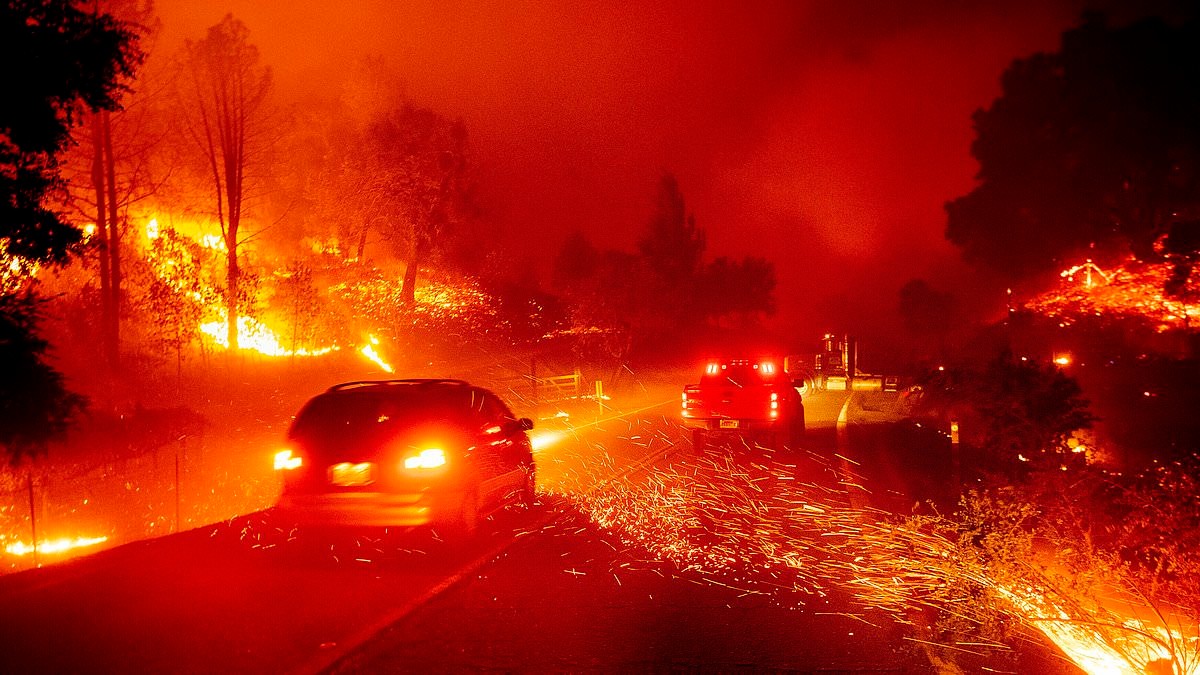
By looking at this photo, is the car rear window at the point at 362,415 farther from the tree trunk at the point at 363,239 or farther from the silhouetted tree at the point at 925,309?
the silhouetted tree at the point at 925,309

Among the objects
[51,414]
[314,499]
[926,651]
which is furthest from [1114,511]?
[51,414]

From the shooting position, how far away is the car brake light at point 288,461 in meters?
8.74

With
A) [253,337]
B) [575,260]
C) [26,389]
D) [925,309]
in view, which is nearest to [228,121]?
[253,337]

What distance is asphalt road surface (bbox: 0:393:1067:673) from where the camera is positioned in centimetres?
554

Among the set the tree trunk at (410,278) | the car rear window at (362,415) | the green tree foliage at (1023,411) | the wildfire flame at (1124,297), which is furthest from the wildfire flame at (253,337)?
the wildfire flame at (1124,297)

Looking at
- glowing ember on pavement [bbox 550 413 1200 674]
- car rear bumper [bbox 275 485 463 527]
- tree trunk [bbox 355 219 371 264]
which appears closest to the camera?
glowing ember on pavement [bbox 550 413 1200 674]

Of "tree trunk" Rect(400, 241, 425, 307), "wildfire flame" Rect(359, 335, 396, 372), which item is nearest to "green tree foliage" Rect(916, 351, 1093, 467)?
"wildfire flame" Rect(359, 335, 396, 372)

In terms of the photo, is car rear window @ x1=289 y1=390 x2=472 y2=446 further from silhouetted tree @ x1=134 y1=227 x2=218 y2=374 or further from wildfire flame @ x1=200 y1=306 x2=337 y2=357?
wildfire flame @ x1=200 y1=306 x2=337 y2=357

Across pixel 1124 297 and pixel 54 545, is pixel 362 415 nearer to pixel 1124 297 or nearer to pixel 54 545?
pixel 54 545

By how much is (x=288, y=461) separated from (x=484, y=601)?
3.09 metres

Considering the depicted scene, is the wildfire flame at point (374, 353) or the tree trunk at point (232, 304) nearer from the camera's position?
the tree trunk at point (232, 304)

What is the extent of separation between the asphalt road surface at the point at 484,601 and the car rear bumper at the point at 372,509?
40 cm

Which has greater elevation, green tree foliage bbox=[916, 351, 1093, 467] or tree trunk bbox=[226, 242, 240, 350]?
tree trunk bbox=[226, 242, 240, 350]

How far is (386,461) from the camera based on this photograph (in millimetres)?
8531
